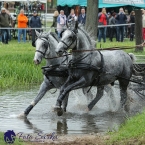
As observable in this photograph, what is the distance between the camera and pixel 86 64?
508 inches

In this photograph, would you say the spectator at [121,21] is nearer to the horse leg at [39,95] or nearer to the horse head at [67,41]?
the horse leg at [39,95]

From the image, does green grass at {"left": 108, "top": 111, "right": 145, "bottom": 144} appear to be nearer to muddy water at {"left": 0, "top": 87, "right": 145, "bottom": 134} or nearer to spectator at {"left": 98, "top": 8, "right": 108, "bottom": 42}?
muddy water at {"left": 0, "top": 87, "right": 145, "bottom": 134}

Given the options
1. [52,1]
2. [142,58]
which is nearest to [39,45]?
[142,58]

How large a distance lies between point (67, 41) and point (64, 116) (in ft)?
5.40

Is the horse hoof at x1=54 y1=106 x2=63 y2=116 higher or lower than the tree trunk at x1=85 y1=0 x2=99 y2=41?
lower

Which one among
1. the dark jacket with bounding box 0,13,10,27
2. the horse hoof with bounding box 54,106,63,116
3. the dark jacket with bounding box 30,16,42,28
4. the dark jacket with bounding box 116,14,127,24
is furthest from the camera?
the dark jacket with bounding box 116,14,127,24

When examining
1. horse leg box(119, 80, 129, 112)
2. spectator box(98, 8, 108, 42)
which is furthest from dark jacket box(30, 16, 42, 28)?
Answer: horse leg box(119, 80, 129, 112)

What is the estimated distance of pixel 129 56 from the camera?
14.2m

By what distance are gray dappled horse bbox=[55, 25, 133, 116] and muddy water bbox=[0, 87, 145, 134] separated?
1.60ft

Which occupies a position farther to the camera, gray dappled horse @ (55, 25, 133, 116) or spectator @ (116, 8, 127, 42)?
spectator @ (116, 8, 127, 42)

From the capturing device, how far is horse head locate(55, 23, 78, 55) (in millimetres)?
12422

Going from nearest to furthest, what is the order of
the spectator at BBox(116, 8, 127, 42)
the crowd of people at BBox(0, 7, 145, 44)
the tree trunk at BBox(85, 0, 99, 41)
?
the tree trunk at BBox(85, 0, 99, 41) → the crowd of people at BBox(0, 7, 145, 44) → the spectator at BBox(116, 8, 127, 42)

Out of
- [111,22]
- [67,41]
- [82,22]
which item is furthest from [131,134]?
[111,22]

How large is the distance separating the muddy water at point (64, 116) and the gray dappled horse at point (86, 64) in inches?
19.2
